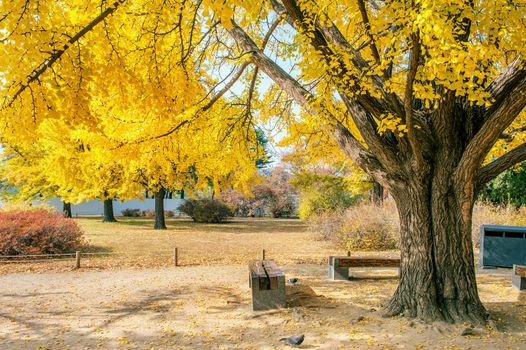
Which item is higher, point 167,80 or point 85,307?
point 167,80

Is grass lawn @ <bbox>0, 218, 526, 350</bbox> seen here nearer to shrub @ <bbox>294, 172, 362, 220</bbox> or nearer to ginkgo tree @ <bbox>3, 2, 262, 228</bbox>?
ginkgo tree @ <bbox>3, 2, 262, 228</bbox>

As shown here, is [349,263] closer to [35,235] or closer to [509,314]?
[509,314]

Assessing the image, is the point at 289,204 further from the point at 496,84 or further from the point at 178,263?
the point at 496,84

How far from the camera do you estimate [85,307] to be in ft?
21.8

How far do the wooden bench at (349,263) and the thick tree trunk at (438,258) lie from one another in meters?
2.38

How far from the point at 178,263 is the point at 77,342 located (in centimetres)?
599

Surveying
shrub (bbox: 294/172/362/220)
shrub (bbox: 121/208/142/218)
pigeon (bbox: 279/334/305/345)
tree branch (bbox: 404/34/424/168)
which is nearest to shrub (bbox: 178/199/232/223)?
shrub (bbox: 294/172/362/220)

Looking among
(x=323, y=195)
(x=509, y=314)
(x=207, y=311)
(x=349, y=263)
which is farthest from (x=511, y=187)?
(x=207, y=311)

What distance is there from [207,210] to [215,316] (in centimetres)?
2319

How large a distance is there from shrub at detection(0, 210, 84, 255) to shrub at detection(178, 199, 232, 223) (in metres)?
16.0

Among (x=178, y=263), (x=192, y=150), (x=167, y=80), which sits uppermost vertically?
(x=167, y=80)

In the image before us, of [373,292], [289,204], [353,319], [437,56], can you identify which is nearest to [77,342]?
[353,319]

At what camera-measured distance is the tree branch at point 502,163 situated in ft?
17.3

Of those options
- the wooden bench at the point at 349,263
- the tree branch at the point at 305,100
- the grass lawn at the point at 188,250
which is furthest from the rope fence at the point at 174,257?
the tree branch at the point at 305,100
